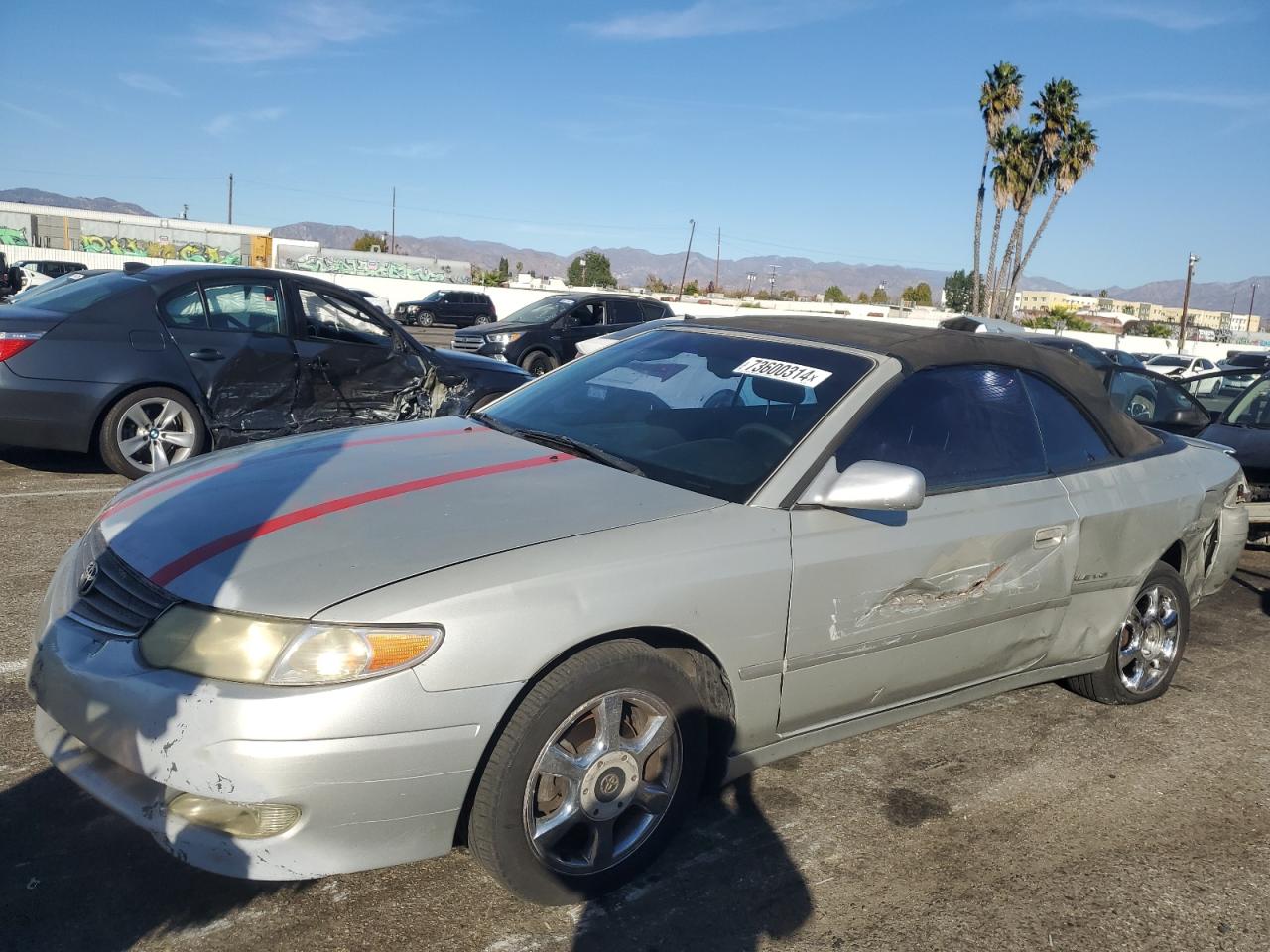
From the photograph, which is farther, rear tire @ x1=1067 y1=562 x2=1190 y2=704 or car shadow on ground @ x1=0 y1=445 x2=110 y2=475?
car shadow on ground @ x1=0 y1=445 x2=110 y2=475

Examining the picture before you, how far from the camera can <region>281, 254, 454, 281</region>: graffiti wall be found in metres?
58.2

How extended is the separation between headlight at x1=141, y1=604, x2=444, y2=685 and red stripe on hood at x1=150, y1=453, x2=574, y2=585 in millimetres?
246

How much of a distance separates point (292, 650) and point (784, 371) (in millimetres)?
1979

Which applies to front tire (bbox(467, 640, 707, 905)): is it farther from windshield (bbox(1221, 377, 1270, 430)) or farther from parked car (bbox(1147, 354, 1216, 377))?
parked car (bbox(1147, 354, 1216, 377))

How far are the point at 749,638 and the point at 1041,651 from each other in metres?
1.53

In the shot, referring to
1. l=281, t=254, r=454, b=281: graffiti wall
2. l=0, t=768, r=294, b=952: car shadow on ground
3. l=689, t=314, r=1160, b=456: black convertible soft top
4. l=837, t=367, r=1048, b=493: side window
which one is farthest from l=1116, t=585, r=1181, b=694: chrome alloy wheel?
l=281, t=254, r=454, b=281: graffiti wall

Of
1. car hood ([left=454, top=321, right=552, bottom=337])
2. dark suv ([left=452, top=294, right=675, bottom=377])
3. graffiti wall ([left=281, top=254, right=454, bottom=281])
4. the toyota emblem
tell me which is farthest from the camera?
graffiti wall ([left=281, top=254, right=454, bottom=281])

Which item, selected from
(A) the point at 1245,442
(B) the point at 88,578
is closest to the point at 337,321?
(B) the point at 88,578

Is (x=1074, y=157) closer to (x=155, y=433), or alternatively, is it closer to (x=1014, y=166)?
(x=1014, y=166)

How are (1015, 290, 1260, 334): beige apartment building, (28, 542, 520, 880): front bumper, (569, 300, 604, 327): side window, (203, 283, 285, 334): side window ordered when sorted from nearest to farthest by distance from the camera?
1. (28, 542, 520, 880): front bumper
2. (203, 283, 285, 334): side window
3. (569, 300, 604, 327): side window
4. (1015, 290, 1260, 334): beige apartment building

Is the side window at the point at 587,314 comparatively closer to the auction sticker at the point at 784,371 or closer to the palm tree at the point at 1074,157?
the auction sticker at the point at 784,371

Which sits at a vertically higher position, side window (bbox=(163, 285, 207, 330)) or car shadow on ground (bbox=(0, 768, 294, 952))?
side window (bbox=(163, 285, 207, 330))

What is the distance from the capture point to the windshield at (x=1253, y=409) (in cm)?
794

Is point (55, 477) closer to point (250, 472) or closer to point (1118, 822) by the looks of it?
point (250, 472)
